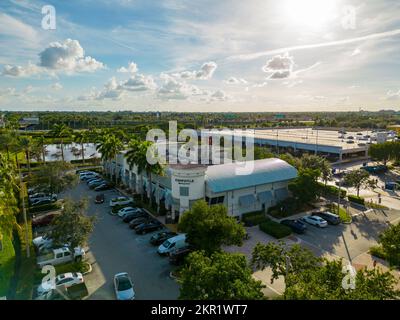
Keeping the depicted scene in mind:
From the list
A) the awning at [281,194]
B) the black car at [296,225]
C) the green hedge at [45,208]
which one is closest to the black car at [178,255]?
the black car at [296,225]

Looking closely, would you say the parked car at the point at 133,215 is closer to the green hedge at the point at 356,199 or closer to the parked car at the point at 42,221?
the parked car at the point at 42,221

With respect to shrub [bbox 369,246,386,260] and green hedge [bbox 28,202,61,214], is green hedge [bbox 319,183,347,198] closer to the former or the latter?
shrub [bbox 369,246,386,260]

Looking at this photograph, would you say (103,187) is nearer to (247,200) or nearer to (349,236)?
(247,200)

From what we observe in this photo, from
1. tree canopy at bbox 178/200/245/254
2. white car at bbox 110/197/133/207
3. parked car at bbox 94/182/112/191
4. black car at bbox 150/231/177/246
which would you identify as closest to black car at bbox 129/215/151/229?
black car at bbox 150/231/177/246

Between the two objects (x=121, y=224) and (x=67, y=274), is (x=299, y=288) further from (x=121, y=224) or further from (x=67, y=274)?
(x=121, y=224)
